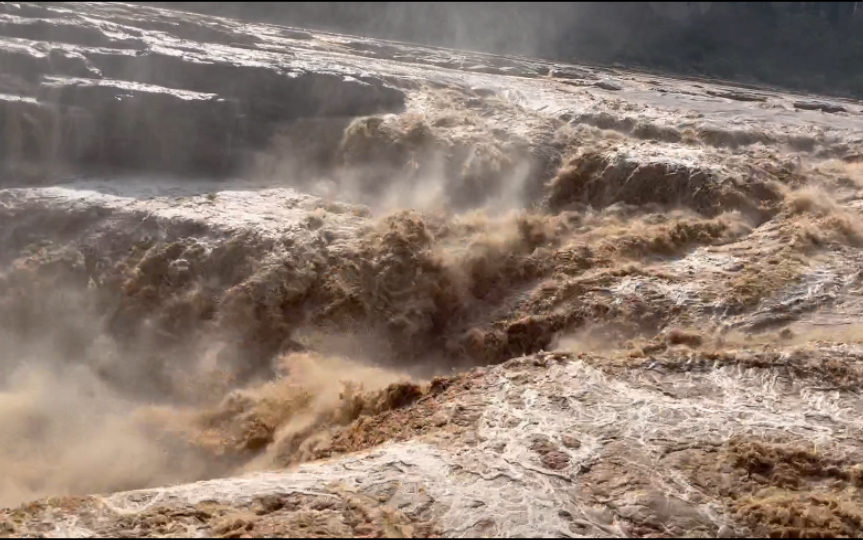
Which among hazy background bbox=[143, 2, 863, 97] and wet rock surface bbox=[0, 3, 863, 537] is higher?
hazy background bbox=[143, 2, 863, 97]

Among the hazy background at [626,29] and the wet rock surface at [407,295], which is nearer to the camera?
the wet rock surface at [407,295]

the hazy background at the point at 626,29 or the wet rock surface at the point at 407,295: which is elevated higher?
the hazy background at the point at 626,29

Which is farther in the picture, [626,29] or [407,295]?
[626,29]

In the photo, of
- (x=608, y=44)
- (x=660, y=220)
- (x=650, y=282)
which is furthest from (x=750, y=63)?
(x=650, y=282)

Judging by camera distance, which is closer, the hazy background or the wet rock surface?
the wet rock surface

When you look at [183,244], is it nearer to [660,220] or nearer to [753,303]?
[660,220]
